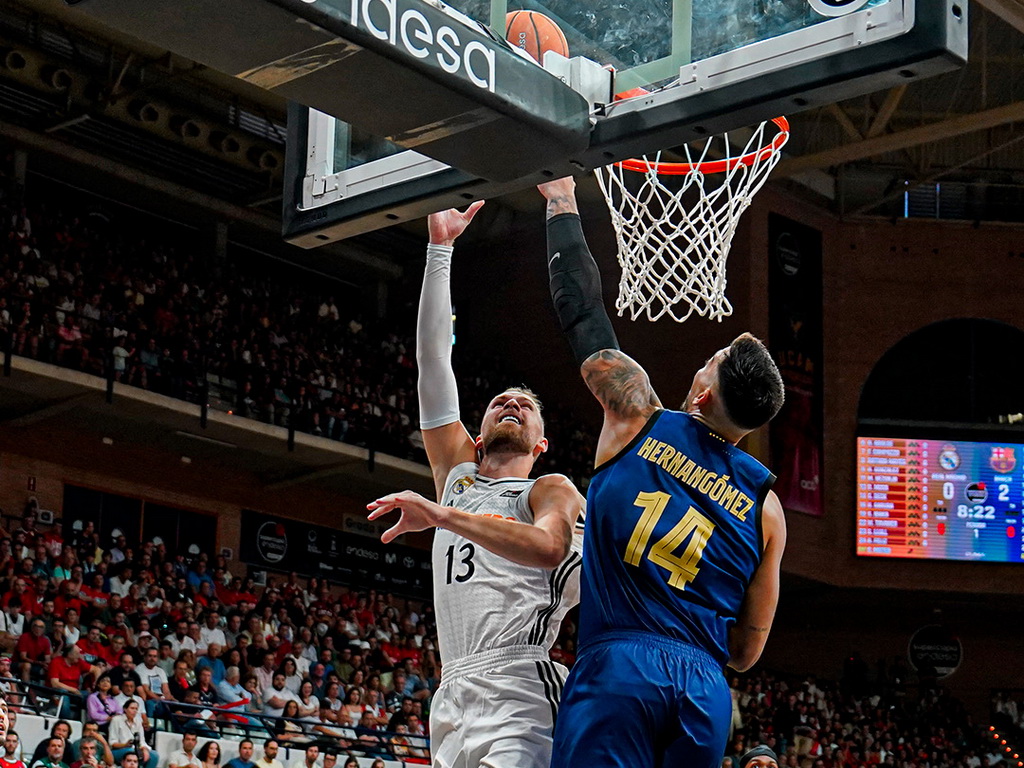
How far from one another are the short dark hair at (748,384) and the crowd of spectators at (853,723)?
47.8 ft

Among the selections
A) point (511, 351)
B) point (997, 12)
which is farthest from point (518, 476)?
point (511, 351)

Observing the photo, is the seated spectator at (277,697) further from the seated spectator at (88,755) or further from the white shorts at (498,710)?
the white shorts at (498,710)

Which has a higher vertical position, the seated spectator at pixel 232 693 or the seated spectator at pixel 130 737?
the seated spectator at pixel 232 693

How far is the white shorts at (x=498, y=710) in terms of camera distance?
463 centimetres

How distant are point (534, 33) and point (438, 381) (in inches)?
53.5

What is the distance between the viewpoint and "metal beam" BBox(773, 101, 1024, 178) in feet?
66.7

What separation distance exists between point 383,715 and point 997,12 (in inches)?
425

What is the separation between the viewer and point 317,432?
2148 centimetres

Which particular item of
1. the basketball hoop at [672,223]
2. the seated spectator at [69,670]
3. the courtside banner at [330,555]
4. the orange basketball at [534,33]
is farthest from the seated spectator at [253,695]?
the orange basketball at [534,33]

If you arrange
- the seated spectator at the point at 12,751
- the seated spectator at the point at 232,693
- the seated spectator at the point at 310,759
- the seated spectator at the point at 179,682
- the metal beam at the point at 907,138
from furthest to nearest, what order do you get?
the metal beam at the point at 907,138 < the seated spectator at the point at 232,693 < the seated spectator at the point at 179,682 < the seated spectator at the point at 310,759 < the seated spectator at the point at 12,751

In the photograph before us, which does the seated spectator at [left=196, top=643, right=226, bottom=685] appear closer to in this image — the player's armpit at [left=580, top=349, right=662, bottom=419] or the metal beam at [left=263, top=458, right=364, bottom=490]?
the metal beam at [left=263, top=458, right=364, bottom=490]

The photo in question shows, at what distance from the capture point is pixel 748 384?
416cm

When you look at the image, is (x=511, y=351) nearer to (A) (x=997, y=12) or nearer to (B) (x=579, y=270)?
(A) (x=997, y=12)

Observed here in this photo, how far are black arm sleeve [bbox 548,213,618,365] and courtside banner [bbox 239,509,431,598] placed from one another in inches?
730
